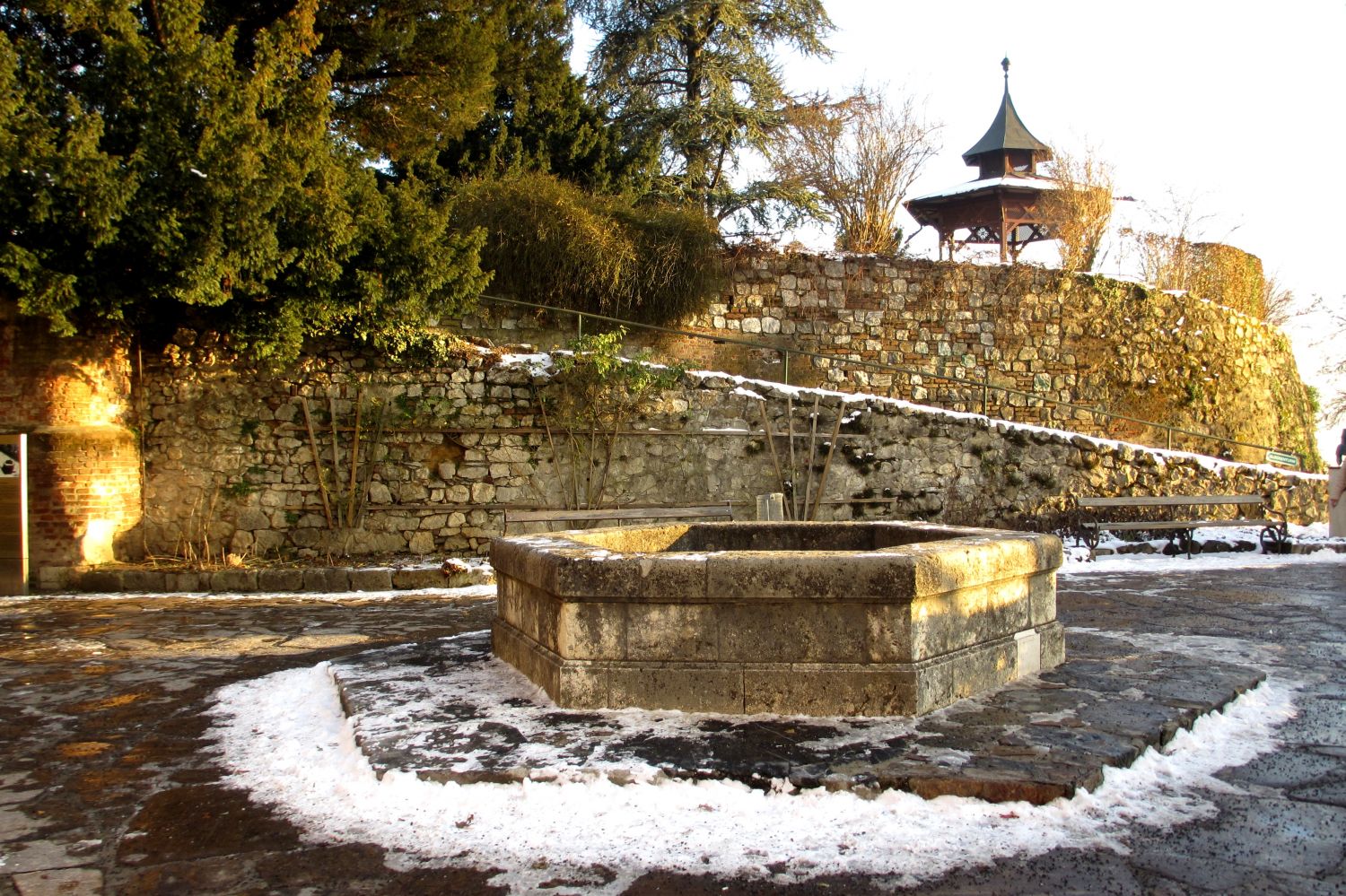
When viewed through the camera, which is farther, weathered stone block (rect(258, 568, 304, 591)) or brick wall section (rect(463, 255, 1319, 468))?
brick wall section (rect(463, 255, 1319, 468))

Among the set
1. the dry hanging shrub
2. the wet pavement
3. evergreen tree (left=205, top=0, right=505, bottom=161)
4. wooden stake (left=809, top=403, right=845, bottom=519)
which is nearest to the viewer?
the wet pavement

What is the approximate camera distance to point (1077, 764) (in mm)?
3721

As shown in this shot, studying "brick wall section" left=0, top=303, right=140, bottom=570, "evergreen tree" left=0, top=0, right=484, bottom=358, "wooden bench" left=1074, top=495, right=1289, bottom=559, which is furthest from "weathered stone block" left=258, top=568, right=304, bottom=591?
"wooden bench" left=1074, top=495, right=1289, bottom=559

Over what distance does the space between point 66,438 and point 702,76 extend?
1246 cm

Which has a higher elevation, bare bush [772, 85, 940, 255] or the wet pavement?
bare bush [772, 85, 940, 255]

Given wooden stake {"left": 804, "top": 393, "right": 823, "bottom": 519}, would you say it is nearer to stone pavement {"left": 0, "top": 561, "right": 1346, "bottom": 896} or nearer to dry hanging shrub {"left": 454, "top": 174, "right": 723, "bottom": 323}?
dry hanging shrub {"left": 454, "top": 174, "right": 723, "bottom": 323}

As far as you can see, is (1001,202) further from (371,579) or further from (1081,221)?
(371,579)

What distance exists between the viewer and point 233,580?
34.6 ft

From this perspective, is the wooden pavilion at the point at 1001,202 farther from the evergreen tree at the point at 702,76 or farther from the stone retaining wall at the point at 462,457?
the stone retaining wall at the point at 462,457

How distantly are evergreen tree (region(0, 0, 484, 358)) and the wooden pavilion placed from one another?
11959mm

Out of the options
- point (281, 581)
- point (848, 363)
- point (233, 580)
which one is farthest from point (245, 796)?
point (848, 363)

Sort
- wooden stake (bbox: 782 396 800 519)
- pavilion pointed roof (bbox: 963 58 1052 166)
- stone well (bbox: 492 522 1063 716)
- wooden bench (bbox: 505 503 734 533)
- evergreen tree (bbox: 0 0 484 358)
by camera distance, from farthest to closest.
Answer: pavilion pointed roof (bbox: 963 58 1052 166)
wooden stake (bbox: 782 396 800 519)
wooden bench (bbox: 505 503 734 533)
evergreen tree (bbox: 0 0 484 358)
stone well (bbox: 492 522 1063 716)

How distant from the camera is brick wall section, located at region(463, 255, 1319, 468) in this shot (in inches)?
647

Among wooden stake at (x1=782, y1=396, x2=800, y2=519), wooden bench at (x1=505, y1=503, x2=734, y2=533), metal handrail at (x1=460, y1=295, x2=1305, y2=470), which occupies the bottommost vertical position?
wooden bench at (x1=505, y1=503, x2=734, y2=533)
